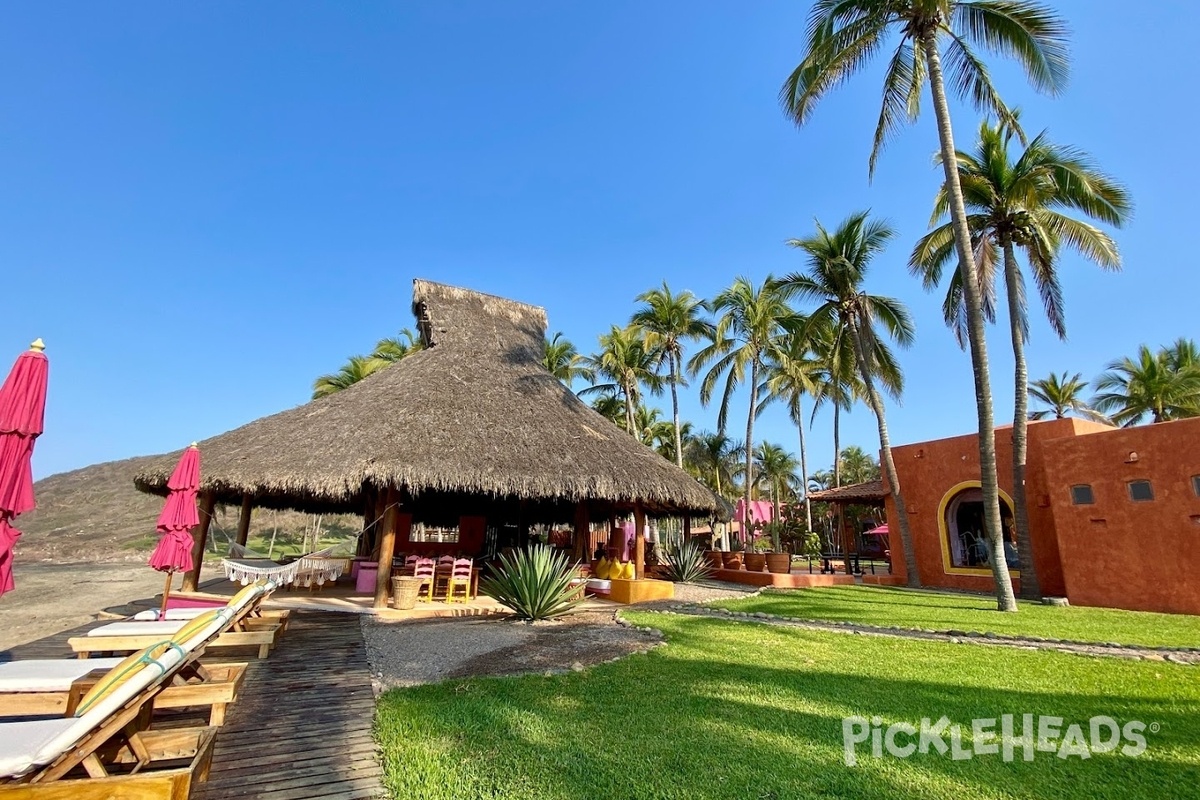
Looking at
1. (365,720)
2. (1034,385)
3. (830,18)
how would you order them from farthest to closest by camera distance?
(1034,385) < (830,18) < (365,720)

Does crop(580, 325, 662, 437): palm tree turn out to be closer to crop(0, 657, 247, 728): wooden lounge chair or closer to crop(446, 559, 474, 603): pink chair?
crop(446, 559, 474, 603): pink chair

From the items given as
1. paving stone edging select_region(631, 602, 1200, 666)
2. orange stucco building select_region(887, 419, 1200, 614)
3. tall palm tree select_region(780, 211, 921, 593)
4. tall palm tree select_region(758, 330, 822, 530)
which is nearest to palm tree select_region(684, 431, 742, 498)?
tall palm tree select_region(758, 330, 822, 530)

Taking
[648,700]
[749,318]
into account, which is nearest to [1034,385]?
[749,318]

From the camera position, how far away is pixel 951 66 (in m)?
10.3

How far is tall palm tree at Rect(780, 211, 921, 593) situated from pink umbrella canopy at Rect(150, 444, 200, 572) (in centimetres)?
1328

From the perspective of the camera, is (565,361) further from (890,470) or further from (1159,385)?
(1159,385)

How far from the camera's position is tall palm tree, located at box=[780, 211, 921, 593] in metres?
13.5

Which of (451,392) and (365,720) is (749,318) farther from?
(365,720)

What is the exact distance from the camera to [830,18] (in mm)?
9969

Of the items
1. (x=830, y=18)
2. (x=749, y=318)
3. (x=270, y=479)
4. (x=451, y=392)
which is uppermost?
(x=830, y=18)

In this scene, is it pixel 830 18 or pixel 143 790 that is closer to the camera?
pixel 143 790

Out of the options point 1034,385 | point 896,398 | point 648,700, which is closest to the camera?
point 648,700

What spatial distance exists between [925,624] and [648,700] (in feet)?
17.8

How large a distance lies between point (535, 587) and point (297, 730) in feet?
14.3
